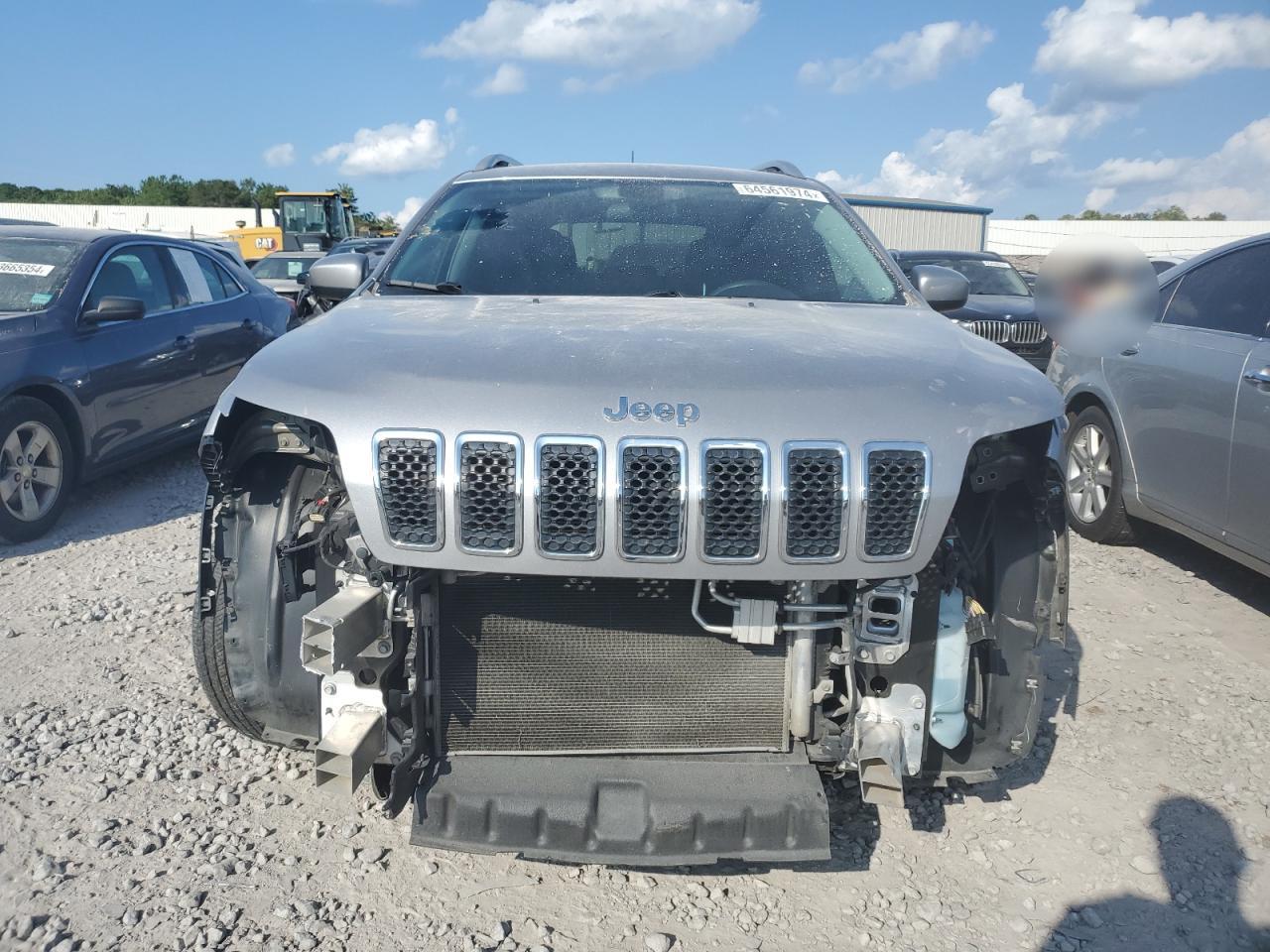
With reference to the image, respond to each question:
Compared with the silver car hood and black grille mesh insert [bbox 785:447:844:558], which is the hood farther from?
black grille mesh insert [bbox 785:447:844:558]

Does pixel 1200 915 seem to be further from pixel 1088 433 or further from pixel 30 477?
pixel 30 477

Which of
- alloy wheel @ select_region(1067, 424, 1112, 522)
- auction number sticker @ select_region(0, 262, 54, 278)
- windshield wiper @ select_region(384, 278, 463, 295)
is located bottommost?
alloy wheel @ select_region(1067, 424, 1112, 522)

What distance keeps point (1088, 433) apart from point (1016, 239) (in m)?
36.0

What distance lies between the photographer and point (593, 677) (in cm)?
256

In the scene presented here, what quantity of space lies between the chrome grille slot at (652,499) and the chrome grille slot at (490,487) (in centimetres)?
23

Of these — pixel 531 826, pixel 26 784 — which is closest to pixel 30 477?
pixel 26 784

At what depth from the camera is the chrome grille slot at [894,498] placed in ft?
7.18

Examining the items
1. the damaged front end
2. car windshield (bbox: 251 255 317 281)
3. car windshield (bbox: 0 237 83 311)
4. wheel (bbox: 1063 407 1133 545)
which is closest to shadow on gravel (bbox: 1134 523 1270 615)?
wheel (bbox: 1063 407 1133 545)

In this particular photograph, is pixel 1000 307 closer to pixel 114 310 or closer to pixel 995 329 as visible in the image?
pixel 995 329

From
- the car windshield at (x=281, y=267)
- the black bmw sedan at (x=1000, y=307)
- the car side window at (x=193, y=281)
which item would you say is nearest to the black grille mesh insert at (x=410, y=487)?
the car side window at (x=193, y=281)

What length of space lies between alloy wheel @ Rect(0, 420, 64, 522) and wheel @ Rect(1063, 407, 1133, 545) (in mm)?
5769

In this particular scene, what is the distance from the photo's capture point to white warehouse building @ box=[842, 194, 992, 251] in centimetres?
3622

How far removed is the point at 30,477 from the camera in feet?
18.2

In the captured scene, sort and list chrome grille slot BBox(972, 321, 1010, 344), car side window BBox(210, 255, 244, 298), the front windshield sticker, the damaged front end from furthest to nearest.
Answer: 1. chrome grille slot BBox(972, 321, 1010, 344)
2. car side window BBox(210, 255, 244, 298)
3. the front windshield sticker
4. the damaged front end
